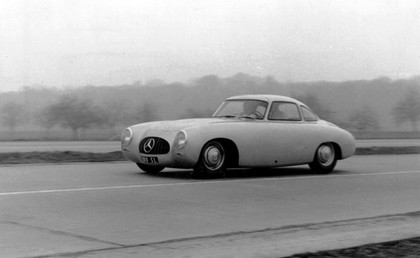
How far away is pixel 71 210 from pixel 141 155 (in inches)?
168

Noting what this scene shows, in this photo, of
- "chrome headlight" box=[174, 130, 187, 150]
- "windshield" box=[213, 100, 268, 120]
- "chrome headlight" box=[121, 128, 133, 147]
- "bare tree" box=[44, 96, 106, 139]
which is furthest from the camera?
"bare tree" box=[44, 96, 106, 139]

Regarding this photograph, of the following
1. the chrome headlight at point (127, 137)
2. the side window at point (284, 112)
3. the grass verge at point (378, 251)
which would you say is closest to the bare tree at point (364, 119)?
the side window at point (284, 112)

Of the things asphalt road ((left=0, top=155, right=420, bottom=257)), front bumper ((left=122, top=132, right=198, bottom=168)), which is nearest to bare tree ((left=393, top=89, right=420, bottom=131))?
asphalt road ((left=0, top=155, right=420, bottom=257))

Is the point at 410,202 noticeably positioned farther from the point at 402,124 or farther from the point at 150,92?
the point at 402,124

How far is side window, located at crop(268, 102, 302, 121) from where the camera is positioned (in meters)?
14.7

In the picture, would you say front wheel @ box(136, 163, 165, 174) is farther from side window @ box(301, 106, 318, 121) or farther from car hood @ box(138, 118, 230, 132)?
side window @ box(301, 106, 318, 121)

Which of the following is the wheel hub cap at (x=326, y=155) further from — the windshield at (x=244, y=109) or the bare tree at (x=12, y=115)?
the bare tree at (x=12, y=115)

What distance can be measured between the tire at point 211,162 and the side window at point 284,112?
1532 millimetres

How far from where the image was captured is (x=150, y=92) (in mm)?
32719

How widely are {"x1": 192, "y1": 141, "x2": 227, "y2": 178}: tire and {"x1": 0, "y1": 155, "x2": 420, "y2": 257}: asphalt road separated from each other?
399mm

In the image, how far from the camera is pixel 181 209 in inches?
380

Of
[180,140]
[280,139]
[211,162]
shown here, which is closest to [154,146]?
[180,140]

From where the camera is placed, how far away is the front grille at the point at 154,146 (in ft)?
43.0

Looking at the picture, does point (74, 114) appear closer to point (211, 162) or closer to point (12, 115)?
point (12, 115)
